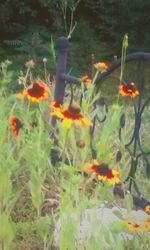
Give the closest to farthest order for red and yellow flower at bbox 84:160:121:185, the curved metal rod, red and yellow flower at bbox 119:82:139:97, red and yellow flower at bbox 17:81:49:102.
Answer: red and yellow flower at bbox 84:160:121:185
red and yellow flower at bbox 17:81:49:102
red and yellow flower at bbox 119:82:139:97
the curved metal rod

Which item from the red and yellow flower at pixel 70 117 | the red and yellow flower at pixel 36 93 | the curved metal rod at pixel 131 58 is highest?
the curved metal rod at pixel 131 58

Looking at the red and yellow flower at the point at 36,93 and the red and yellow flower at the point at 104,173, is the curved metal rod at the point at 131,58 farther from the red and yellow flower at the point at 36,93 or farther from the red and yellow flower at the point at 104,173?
the red and yellow flower at the point at 104,173

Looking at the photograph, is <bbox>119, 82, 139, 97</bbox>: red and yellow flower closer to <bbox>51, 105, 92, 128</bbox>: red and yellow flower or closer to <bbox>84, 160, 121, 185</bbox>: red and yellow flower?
<bbox>51, 105, 92, 128</bbox>: red and yellow flower

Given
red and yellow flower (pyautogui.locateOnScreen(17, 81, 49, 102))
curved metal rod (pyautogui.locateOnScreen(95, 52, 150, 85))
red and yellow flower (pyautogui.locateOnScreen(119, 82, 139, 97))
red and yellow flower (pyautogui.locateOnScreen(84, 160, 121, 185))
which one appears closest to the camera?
red and yellow flower (pyautogui.locateOnScreen(84, 160, 121, 185))

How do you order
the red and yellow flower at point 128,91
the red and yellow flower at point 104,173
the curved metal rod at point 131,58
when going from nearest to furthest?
1. the red and yellow flower at point 104,173
2. the red and yellow flower at point 128,91
3. the curved metal rod at point 131,58

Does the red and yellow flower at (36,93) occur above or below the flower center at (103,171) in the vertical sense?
above

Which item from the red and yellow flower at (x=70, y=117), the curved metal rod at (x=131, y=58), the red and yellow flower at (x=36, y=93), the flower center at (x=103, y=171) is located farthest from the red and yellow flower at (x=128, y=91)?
the flower center at (x=103, y=171)

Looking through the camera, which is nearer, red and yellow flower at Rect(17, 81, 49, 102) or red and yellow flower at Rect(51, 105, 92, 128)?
red and yellow flower at Rect(51, 105, 92, 128)

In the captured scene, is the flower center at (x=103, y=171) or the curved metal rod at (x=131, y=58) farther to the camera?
the curved metal rod at (x=131, y=58)

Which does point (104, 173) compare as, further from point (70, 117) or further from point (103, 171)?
point (70, 117)

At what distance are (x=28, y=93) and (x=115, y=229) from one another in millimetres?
684

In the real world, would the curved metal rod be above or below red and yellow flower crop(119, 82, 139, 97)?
above

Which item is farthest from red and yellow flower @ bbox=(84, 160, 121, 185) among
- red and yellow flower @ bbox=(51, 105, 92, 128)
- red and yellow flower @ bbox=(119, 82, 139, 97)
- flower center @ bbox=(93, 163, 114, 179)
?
red and yellow flower @ bbox=(119, 82, 139, 97)

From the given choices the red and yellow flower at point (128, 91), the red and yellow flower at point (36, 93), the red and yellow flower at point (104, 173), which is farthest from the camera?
the red and yellow flower at point (128, 91)
